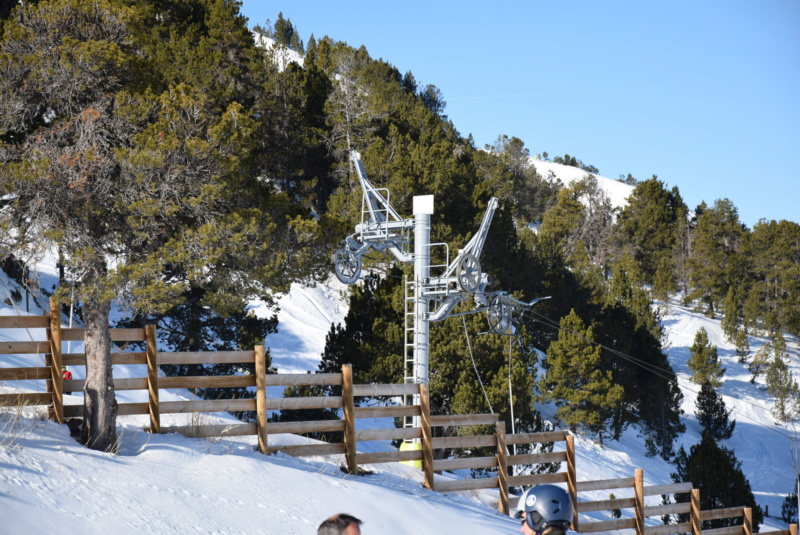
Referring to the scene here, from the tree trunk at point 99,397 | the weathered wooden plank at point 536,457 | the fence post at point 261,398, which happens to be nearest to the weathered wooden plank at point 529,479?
the weathered wooden plank at point 536,457

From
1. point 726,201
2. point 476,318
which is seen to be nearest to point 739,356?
point 726,201

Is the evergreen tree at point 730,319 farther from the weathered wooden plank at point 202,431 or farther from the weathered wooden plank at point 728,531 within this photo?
the weathered wooden plank at point 202,431

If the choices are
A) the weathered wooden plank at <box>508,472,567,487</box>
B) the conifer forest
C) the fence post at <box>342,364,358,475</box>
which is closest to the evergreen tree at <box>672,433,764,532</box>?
the conifer forest

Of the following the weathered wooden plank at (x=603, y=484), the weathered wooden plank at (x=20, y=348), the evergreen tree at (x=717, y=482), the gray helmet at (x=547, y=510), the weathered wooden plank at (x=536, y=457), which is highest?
the weathered wooden plank at (x=20, y=348)

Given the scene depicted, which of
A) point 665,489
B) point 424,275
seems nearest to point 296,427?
point 665,489

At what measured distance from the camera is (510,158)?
91750 millimetres

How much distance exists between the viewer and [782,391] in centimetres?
5991

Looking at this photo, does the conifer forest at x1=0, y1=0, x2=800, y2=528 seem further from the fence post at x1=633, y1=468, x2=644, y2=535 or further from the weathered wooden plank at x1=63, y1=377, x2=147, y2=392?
the fence post at x1=633, y1=468, x2=644, y2=535

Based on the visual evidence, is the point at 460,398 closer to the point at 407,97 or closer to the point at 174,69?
the point at 174,69

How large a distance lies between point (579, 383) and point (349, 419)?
3511cm

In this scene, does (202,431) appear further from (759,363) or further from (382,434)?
(759,363)

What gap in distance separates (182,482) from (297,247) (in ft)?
52.0

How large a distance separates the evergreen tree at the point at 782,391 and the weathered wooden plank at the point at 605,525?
52996 millimetres

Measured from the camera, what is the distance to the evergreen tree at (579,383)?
42.3 metres
